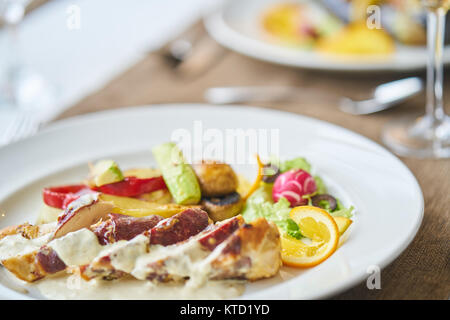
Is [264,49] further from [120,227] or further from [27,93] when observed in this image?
[120,227]

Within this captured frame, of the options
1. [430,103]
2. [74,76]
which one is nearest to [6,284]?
[430,103]

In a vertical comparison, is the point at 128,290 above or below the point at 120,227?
below

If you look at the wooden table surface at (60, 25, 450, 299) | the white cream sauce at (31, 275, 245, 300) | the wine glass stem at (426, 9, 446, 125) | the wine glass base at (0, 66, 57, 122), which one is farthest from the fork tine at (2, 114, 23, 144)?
the wine glass stem at (426, 9, 446, 125)

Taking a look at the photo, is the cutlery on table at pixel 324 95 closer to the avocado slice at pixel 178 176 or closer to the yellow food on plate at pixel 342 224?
the avocado slice at pixel 178 176

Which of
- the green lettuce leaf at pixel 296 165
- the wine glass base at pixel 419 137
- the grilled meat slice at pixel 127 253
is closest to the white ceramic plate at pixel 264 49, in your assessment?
the wine glass base at pixel 419 137

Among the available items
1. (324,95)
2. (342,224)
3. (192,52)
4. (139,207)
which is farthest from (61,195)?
(192,52)

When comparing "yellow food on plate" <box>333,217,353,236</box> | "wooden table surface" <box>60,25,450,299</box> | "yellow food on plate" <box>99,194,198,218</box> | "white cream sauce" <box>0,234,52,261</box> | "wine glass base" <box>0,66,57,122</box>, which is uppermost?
"white cream sauce" <box>0,234,52,261</box>

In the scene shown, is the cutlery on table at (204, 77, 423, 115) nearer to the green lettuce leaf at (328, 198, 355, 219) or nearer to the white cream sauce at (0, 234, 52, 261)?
the green lettuce leaf at (328, 198, 355, 219)
